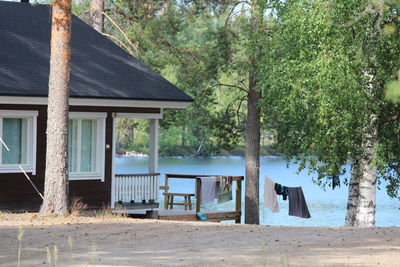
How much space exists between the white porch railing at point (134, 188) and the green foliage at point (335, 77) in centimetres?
408

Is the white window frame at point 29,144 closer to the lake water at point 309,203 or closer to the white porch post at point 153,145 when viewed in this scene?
the white porch post at point 153,145

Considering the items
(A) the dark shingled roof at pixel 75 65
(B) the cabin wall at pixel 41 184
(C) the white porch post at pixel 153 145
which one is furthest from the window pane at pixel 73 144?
(C) the white porch post at pixel 153 145

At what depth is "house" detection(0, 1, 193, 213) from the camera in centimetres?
1997

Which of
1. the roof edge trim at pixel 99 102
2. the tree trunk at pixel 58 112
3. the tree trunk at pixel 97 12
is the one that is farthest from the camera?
the tree trunk at pixel 97 12

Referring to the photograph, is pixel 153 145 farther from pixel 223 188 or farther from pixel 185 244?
pixel 185 244

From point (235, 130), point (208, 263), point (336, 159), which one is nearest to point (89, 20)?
point (235, 130)

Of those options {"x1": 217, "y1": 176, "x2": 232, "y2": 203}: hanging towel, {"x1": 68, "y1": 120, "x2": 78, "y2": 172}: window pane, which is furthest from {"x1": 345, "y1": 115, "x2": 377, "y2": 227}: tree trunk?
{"x1": 68, "y1": 120, "x2": 78, "y2": 172}: window pane

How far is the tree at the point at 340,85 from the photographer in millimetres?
20844

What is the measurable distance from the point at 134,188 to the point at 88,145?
65.6 inches

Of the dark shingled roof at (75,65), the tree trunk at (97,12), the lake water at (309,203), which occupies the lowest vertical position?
the lake water at (309,203)

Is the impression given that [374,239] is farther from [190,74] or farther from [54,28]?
[190,74]

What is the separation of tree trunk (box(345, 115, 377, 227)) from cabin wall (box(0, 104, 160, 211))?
627 centimetres

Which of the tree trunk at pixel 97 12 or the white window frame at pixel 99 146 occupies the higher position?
the tree trunk at pixel 97 12

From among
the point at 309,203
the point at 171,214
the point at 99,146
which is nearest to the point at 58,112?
the point at 99,146
